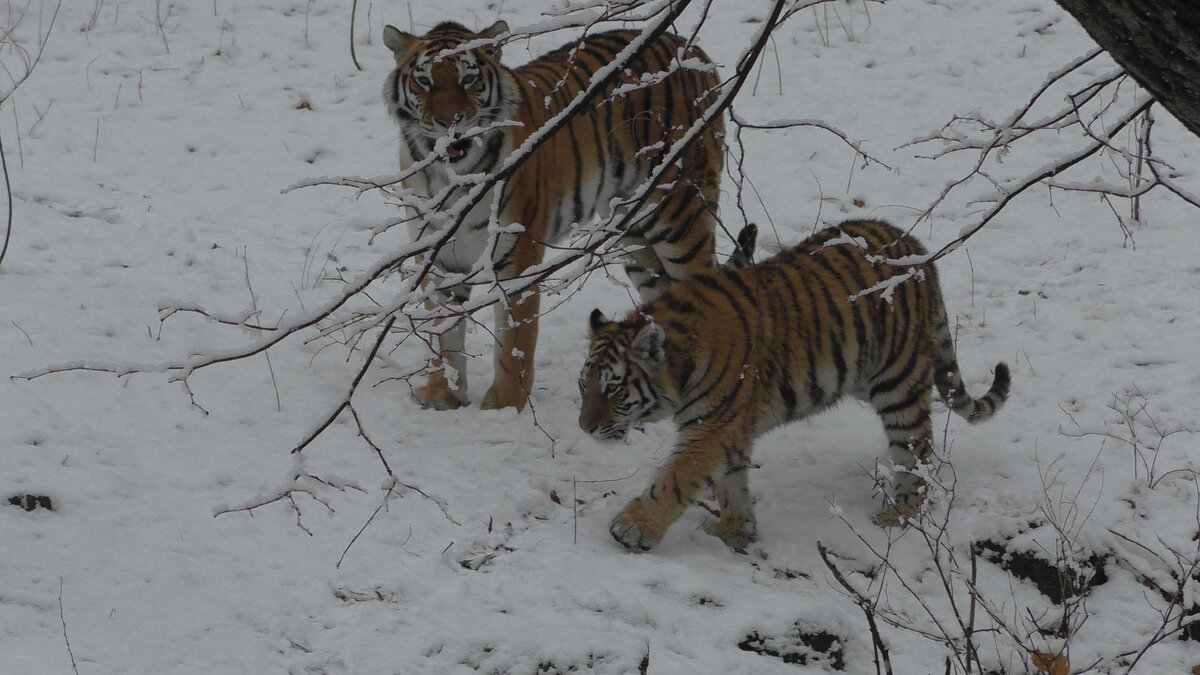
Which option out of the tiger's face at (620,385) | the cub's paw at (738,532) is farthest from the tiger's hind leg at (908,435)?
the tiger's face at (620,385)

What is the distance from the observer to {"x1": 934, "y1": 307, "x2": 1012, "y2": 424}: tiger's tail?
4863 mm

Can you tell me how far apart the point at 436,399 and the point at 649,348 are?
4.47ft

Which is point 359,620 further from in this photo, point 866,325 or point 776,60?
point 776,60

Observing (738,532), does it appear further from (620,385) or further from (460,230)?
(460,230)

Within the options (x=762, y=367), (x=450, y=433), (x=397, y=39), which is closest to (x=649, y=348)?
(x=762, y=367)

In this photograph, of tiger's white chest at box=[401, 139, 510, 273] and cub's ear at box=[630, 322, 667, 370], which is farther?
tiger's white chest at box=[401, 139, 510, 273]

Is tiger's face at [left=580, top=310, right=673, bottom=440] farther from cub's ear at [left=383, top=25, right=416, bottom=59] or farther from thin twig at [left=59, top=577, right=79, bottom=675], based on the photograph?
thin twig at [left=59, top=577, right=79, bottom=675]

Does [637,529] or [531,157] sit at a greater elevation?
[531,157]

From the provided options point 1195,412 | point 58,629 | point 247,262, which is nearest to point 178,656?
point 58,629

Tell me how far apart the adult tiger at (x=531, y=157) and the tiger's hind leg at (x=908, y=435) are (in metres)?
1.26

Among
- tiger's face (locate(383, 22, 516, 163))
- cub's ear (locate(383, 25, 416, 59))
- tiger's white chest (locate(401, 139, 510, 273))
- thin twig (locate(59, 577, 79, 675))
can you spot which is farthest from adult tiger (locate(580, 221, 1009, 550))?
thin twig (locate(59, 577, 79, 675))

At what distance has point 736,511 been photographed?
445 cm

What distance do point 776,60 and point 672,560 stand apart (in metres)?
5.70

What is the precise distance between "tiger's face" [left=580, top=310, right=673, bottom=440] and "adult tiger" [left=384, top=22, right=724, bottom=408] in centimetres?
35
